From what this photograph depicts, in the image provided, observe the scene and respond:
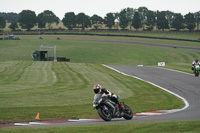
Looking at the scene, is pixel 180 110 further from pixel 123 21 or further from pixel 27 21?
pixel 27 21

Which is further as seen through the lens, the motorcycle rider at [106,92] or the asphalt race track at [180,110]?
the asphalt race track at [180,110]

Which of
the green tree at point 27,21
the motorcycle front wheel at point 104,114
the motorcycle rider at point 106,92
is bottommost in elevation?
the motorcycle front wheel at point 104,114

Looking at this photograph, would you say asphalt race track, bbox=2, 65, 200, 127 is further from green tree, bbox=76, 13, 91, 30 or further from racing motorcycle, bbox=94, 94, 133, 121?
green tree, bbox=76, 13, 91, 30

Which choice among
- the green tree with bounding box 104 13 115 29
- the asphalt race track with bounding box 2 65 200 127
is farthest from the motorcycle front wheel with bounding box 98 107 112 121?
the green tree with bounding box 104 13 115 29

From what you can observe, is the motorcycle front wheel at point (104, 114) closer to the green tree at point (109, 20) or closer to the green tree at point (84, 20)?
the green tree at point (84, 20)

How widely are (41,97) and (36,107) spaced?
2648mm

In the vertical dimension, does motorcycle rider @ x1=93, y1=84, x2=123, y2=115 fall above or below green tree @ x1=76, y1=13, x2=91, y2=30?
below

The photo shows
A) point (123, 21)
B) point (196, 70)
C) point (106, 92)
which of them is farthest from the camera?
point (123, 21)

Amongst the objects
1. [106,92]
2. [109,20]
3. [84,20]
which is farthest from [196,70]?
[109,20]

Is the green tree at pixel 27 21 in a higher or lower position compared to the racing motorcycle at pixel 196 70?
higher

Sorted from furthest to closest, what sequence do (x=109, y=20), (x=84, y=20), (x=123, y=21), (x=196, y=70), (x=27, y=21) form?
1. (x=109, y=20)
2. (x=84, y=20)
3. (x=27, y=21)
4. (x=123, y=21)
5. (x=196, y=70)

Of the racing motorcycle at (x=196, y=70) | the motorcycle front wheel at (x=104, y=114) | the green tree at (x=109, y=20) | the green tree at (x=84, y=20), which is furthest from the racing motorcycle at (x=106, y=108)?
the green tree at (x=109, y=20)

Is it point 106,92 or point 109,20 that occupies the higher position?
point 109,20

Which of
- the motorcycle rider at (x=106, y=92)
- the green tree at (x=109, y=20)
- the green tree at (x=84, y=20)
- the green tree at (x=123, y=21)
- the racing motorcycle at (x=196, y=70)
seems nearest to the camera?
the motorcycle rider at (x=106, y=92)
